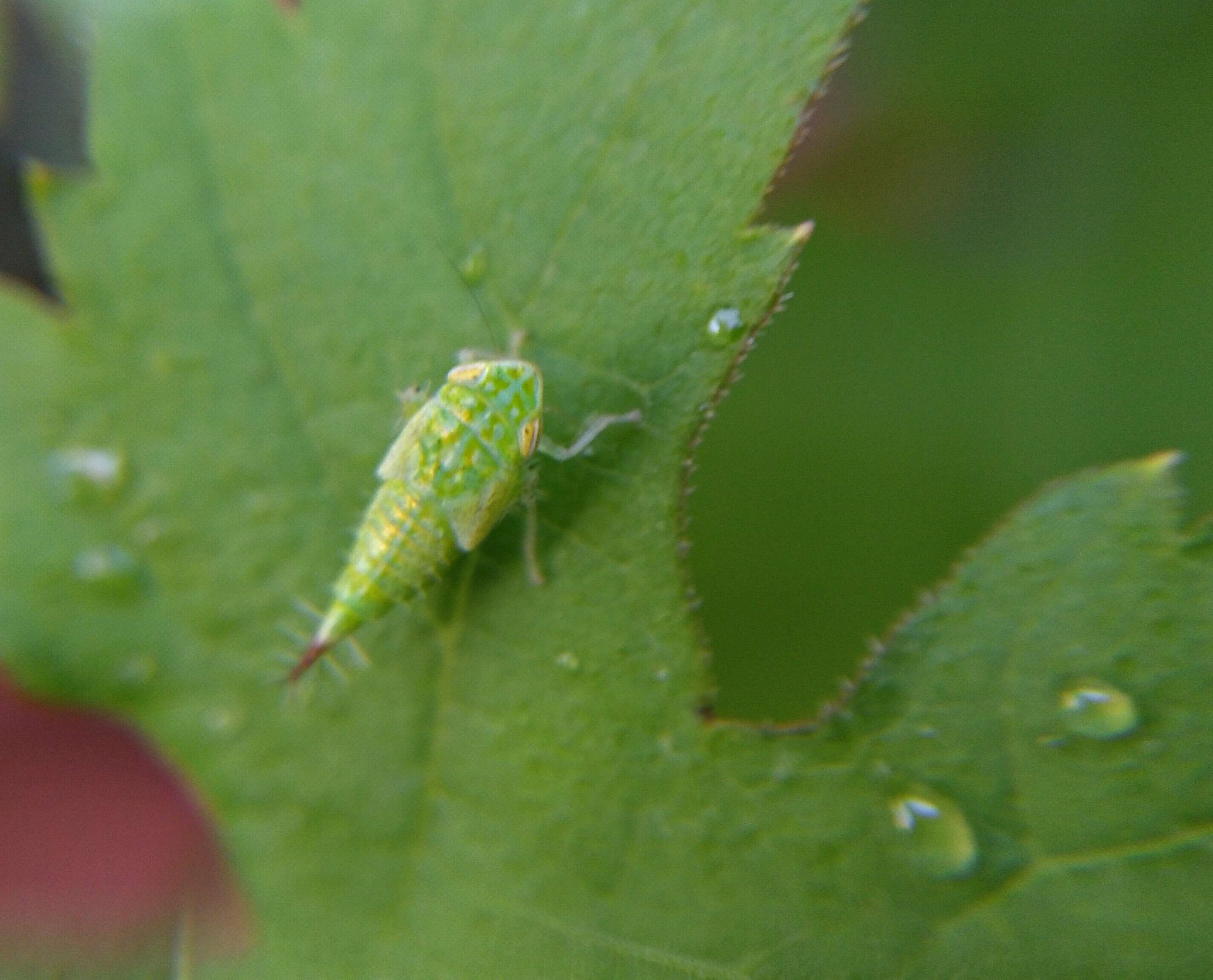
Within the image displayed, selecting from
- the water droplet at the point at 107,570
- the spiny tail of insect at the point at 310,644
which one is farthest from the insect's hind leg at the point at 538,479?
the water droplet at the point at 107,570

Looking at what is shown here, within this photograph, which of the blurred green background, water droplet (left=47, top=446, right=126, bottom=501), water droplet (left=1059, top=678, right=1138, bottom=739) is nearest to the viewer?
water droplet (left=1059, top=678, right=1138, bottom=739)

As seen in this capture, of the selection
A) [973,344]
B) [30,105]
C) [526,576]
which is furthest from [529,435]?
[30,105]

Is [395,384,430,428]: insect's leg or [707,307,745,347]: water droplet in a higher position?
[707,307,745,347]: water droplet

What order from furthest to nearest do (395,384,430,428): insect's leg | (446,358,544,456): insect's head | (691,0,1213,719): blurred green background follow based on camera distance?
(691,0,1213,719): blurred green background → (395,384,430,428): insect's leg → (446,358,544,456): insect's head

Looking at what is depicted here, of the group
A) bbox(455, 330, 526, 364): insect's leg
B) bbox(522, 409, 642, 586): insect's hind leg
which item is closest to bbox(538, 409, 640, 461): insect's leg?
bbox(522, 409, 642, 586): insect's hind leg

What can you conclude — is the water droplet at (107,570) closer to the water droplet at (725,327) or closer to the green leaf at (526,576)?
the green leaf at (526,576)

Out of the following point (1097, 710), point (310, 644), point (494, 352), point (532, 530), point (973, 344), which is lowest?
point (310, 644)

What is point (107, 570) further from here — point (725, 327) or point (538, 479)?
point (725, 327)

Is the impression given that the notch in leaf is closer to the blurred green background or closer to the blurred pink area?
the blurred pink area
